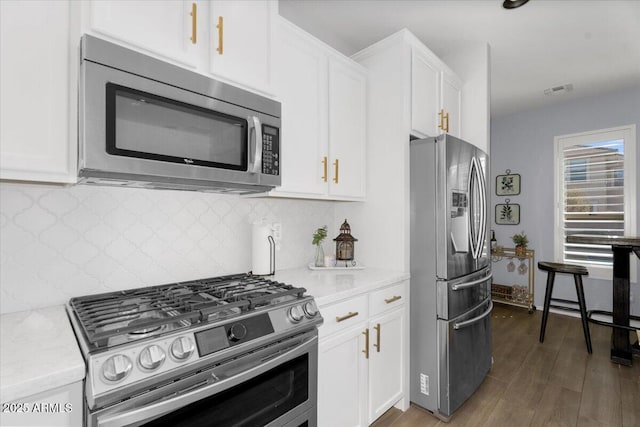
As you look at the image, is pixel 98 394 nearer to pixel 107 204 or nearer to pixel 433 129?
pixel 107 204

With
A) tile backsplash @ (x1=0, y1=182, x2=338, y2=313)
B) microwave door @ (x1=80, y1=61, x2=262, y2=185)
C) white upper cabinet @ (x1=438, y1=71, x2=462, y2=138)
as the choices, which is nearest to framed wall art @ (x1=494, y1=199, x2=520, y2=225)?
white upper cabinet @ (x1=438, y1=71, x2=462, y2=138)

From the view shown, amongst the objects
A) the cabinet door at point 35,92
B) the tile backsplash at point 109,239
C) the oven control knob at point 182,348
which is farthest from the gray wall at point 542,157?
the cabinet door at point 35,92

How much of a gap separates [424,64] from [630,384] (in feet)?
9.54

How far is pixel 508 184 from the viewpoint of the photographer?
4.84 meters

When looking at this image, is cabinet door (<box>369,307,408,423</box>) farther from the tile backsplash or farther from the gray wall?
the gray wall

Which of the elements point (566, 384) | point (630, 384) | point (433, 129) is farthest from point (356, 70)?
point (630, 384)

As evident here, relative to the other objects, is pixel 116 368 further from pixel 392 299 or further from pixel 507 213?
pixel 507 213

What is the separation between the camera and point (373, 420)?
191 cm

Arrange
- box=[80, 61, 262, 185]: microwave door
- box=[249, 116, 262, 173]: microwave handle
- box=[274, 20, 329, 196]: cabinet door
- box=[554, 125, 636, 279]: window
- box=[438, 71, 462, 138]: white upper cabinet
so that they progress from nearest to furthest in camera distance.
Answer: box=[80, 61, 262, 185]: microwave door < box=[249, 116, 262, 173]: microwave handle < box=[274, 20, 329, 196]: cabinet door < box=[438, 71, 462, 138]: white upper cabinet < box=[554, 125, 636, 279]: window

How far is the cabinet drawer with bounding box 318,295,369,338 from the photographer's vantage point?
160 centimetres

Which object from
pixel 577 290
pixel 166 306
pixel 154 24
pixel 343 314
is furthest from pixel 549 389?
pixel 154 24

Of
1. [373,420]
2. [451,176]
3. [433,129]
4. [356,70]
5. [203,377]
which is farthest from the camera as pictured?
[433,129]

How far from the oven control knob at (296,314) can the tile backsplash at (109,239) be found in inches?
27.6

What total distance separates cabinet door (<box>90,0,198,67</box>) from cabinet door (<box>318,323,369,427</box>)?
1.45 meters
